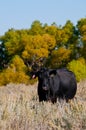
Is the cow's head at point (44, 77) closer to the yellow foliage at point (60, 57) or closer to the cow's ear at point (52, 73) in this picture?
the cow's ear at point (52, 73)

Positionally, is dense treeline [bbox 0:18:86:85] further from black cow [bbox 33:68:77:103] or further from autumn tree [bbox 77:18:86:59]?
black cow [bbox 33:68:77:103]

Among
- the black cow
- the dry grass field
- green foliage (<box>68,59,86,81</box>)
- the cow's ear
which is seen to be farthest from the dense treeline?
the dry grass field

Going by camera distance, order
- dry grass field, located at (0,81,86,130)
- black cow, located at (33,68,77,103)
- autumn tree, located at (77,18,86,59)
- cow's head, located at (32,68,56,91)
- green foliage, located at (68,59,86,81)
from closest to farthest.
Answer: dry grass field, located at (0,81,86,130), cow's head, located at (32,68,56,91), black cow, located at (33,68,77,103), green foliage, located at (68,59,86,81), autumn tree, located at (77,18,86,59)

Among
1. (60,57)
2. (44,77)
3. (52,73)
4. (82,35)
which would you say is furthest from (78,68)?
(44,77)

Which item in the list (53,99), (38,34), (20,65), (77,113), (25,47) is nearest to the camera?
(77,113)

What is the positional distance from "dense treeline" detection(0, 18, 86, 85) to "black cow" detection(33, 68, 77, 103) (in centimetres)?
3148

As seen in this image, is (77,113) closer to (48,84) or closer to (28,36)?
(48,84)

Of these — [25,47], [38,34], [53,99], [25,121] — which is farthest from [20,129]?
[38,34]

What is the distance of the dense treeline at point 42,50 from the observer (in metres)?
47.3

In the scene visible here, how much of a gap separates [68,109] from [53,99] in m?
4.32

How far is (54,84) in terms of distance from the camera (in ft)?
37.8

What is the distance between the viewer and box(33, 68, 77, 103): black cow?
35.7 feet

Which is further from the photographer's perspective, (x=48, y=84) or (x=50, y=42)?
(x=50, y=42)

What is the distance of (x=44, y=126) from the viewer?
19.5 feet
